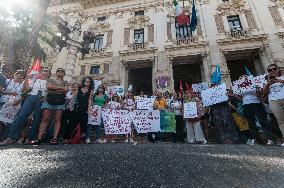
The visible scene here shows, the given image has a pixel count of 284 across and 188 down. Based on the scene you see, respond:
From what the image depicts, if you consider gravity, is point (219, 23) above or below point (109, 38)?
above

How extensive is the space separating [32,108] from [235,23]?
17903 millimetres

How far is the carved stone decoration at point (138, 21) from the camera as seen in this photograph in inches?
829

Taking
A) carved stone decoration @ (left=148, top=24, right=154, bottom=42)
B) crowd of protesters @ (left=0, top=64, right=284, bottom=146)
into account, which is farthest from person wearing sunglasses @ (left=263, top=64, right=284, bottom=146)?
carved stone decoration @ (left=148, top=24, right=154, bottom=42)

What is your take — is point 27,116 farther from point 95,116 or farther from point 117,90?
point 117,90

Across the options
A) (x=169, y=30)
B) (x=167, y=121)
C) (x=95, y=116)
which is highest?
(x=169, y=30)

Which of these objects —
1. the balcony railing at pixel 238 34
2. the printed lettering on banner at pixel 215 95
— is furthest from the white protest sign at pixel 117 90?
the printed lettering on banner at pixel 215 95

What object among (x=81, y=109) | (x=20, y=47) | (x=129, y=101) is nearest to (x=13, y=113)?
(x=81, y=109)

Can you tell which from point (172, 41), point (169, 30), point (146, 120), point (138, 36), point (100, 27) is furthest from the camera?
point (100, 27)

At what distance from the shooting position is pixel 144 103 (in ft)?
28.5

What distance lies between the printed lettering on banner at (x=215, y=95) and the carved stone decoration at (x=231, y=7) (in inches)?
537

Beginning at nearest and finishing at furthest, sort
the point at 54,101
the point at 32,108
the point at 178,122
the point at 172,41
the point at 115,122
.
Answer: the point at 54,101
the point at 32,108
the point at 115,122
the point at 178,122
the point at 172,41

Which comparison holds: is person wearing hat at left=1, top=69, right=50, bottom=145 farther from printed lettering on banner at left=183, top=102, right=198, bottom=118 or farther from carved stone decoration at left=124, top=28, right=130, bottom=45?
carved stone decoration at left=124, top=28, right=130, bottom=45

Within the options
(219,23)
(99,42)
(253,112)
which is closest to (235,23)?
(219,23)

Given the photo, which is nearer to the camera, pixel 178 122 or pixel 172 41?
pixel 178 122
